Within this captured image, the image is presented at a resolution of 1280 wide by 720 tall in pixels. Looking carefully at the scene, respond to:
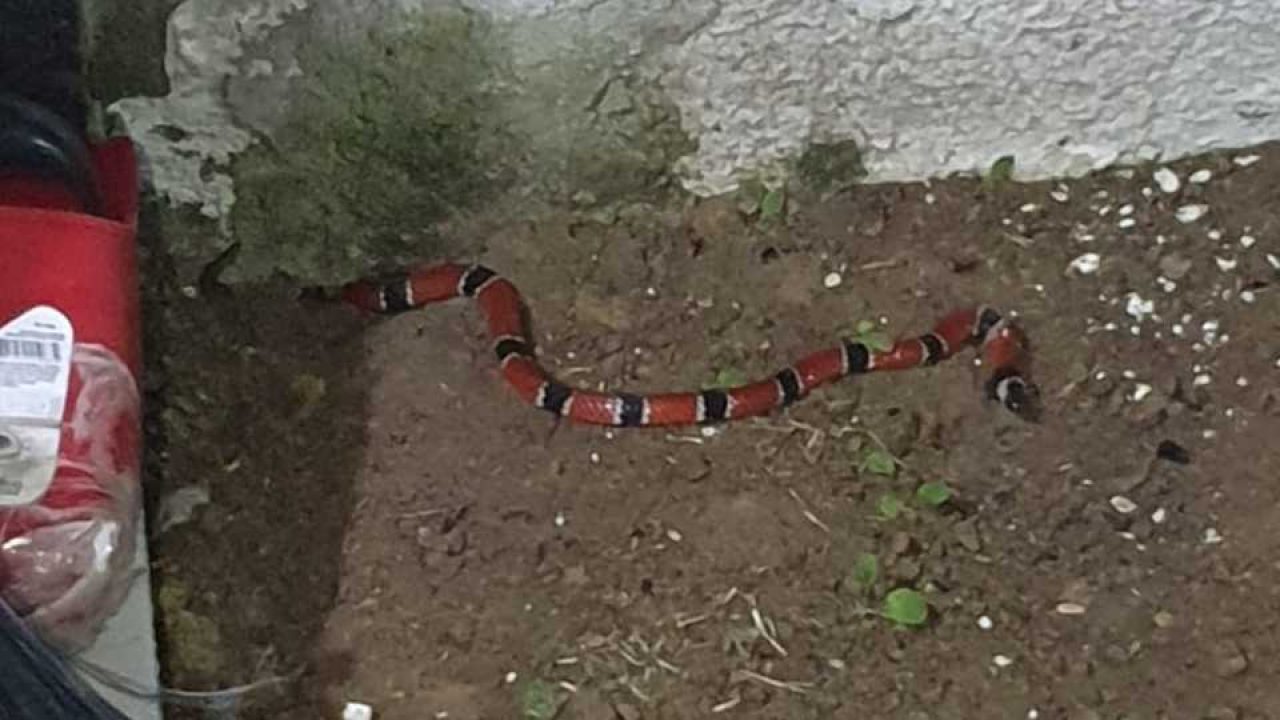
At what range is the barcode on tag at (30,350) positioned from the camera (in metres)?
2.09

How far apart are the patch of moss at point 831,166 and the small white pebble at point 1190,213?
0.45 m

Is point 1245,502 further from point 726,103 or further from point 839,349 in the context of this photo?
point 726,103

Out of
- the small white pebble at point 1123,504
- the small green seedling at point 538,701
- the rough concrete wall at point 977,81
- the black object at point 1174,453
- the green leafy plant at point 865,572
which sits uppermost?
the rough concrete wall at point 977,81

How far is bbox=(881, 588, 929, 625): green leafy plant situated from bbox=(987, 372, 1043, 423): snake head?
359mm

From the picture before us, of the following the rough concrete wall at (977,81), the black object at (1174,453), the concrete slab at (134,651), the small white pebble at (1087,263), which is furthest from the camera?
the small white pebble at (1087,263)

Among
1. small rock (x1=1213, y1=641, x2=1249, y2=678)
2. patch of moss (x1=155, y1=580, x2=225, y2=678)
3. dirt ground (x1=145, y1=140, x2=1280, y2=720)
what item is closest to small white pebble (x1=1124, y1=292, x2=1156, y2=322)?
dirt ground (x1=145, y1=140, x2=1280, y2=720)

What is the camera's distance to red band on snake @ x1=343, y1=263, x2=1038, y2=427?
2.60 meters

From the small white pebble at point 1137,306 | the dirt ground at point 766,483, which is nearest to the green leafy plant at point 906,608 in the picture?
the dirt ground at point 766,483

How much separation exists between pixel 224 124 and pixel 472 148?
33 cm

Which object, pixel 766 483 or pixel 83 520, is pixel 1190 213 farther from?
pixel 83 520

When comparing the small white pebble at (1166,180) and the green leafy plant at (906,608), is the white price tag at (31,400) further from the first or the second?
the small white pebble at (1166,180)

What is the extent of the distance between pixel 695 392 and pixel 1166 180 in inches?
30.4

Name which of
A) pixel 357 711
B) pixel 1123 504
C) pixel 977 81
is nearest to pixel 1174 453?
pixel 1123 504

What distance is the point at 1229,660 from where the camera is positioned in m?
2.27
